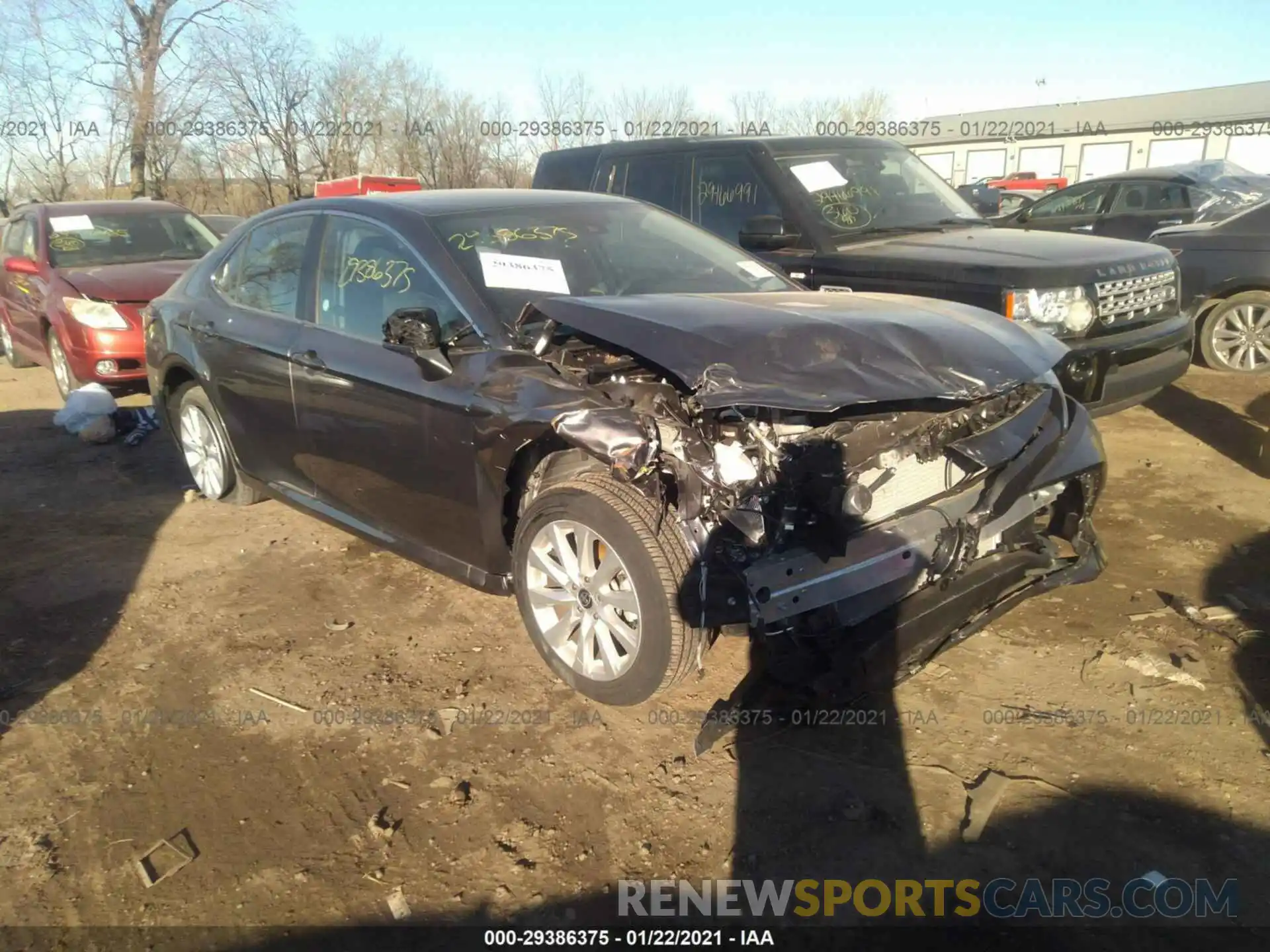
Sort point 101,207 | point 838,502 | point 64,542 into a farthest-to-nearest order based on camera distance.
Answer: point 101,207 → point 64,542 → point 838,502

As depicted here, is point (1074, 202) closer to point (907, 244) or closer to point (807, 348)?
point (907, 244)

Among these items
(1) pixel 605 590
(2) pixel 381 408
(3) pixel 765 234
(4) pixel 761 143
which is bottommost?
(1) pixel 605 590

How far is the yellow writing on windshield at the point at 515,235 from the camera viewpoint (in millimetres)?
3758

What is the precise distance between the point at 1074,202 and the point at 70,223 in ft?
34.4

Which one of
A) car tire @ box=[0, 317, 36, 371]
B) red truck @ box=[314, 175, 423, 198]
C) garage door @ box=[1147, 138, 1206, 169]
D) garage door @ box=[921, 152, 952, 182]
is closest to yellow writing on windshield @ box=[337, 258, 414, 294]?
car tire @ box=[0, 317, 36, 371]

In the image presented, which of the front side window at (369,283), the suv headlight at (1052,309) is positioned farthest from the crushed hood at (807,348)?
the suv headlight at (1052,309)

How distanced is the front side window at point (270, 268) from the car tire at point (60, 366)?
144 inches

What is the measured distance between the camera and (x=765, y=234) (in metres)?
5.66

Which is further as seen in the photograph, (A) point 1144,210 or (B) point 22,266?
(A) point 1144,210

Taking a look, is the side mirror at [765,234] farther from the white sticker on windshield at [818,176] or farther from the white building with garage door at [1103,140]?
the white building with garage door at [1103,140]

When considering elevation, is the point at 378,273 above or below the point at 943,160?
below

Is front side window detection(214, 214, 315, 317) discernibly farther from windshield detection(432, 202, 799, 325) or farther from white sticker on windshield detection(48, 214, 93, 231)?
white sticker on windshield detection(48, 214, 93, 231)

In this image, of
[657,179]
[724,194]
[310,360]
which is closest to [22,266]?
[657,179]

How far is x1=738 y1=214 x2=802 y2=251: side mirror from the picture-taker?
223 inches
